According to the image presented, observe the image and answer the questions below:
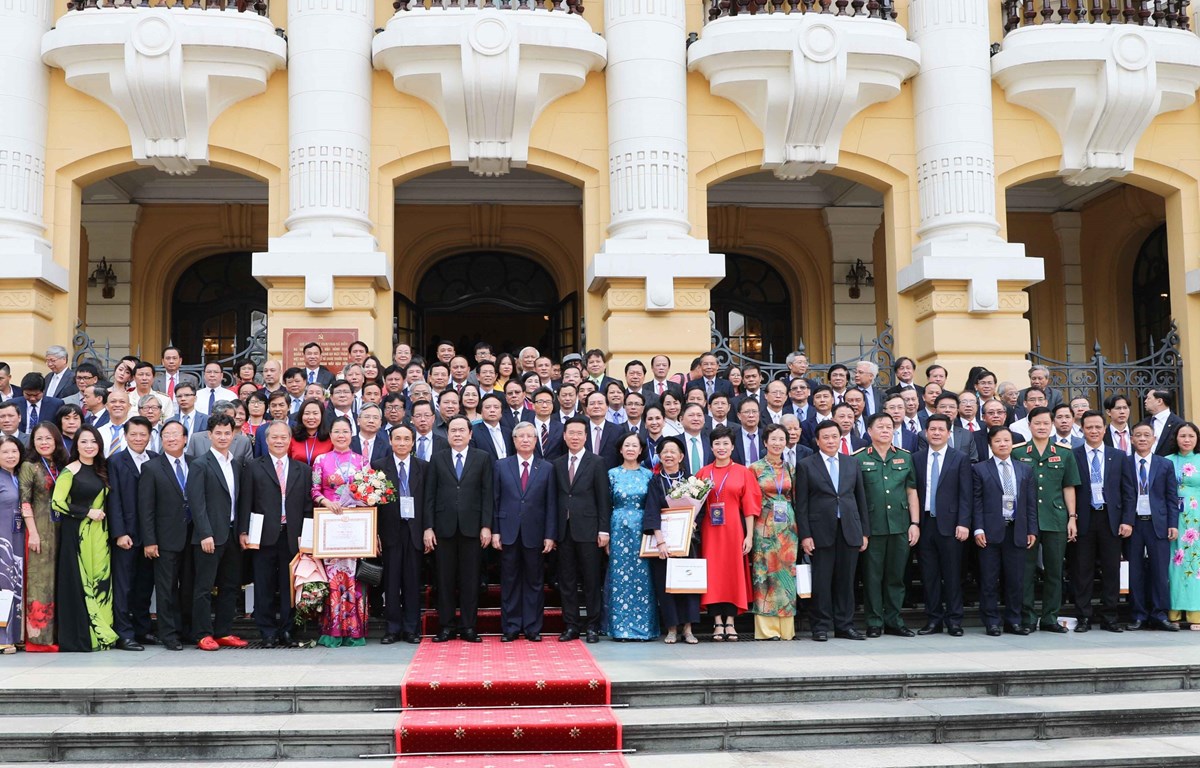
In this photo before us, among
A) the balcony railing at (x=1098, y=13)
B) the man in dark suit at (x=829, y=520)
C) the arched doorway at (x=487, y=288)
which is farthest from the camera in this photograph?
the arched doorway at (x=487, y=288)

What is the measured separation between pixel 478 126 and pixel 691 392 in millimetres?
5324

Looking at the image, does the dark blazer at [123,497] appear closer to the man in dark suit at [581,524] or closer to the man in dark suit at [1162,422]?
the man in dark suit at [1162,422]

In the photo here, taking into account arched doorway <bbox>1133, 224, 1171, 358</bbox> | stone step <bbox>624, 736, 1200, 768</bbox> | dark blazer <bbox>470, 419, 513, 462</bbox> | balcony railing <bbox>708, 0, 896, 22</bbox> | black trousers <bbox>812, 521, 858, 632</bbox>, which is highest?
Answer: balcony railing <bbox>708, 0, 896, 22</bbox>

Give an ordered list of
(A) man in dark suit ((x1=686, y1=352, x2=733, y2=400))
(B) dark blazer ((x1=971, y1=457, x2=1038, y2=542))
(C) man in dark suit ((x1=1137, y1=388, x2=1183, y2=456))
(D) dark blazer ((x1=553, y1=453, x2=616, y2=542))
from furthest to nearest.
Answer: (A) man in dark suit ((x1=686, y1=352, x2=733, y2=400)), (C) man in dark suit ((x1=1137, y1=388, x2=1183, y2=456)), (B) dark blazer ((x1=971, y1=457, x2=1038, y2=542)), (D) dark blazer ((x1=553, y1=453, x2=616, y2=542))

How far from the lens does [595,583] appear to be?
8875 mm

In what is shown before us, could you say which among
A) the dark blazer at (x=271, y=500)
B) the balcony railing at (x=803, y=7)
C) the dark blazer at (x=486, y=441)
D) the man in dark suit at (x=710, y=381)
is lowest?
the dark blazer at (x=271, y=500)


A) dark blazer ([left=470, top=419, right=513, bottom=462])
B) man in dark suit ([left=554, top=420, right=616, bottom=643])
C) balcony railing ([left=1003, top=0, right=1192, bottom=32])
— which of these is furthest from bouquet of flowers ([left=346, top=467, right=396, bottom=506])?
balcony railing ([left=1003, top=0, right=1192, bottom=32])

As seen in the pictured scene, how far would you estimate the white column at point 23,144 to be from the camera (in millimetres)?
12719

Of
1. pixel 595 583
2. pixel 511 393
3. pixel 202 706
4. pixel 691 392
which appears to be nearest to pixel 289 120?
pixel 511 393

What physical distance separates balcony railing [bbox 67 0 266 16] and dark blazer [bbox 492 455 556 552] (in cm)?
724

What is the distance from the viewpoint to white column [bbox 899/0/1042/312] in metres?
13.5

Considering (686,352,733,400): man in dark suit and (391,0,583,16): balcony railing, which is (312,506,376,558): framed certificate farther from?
(391,0,583,16): balcony railing

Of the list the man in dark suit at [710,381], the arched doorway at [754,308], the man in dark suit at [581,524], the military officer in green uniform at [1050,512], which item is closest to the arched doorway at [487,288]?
the arched doorway at [754,308]

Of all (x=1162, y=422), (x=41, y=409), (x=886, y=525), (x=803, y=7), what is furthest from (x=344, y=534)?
(x=803, y=7)
